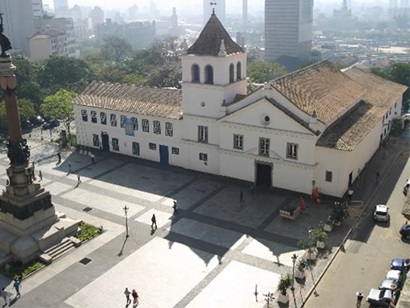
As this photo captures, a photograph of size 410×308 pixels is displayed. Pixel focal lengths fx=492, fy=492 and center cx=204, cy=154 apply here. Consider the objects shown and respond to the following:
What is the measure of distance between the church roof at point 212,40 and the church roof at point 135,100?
310 inches

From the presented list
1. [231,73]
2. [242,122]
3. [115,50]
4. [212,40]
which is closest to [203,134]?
[242,122]

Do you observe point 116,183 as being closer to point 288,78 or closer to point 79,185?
point 79,185

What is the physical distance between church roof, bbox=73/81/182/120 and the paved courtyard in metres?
6.79

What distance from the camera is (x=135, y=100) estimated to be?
2330 inches

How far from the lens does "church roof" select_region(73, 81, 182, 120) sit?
56281 mm

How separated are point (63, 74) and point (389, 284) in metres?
74.5

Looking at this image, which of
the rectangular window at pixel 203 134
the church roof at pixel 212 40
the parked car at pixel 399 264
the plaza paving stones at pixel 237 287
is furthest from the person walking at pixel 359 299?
the church roof at pixel 212 40

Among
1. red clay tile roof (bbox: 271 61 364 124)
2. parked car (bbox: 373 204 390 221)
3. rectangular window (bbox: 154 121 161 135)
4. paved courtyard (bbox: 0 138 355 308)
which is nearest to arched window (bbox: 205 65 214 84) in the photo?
red clay tile roof (bbox: 271 61 364 124)

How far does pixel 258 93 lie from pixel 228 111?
4.06 metres

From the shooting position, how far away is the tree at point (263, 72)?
300 feet

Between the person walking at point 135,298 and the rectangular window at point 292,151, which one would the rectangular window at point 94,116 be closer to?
the rectangular window at point 292,151

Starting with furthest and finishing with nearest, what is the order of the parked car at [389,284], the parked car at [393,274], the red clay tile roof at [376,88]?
1. the red clay tile roof at [376,88]
2. the parked car at [393,274]
3. the parked car at [389,284]

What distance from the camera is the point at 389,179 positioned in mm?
51719

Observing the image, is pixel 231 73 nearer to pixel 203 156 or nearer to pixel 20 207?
pixel 203 156
